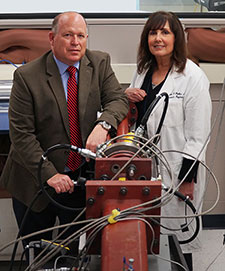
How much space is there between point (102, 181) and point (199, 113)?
1020mm

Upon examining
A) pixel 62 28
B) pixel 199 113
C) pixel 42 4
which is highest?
pixel 42 4

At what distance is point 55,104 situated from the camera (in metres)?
1.69

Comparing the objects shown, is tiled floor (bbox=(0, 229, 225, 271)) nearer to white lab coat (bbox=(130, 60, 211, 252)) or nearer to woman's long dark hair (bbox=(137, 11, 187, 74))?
white lab coat (bbox=(130, 60, 211, 252))

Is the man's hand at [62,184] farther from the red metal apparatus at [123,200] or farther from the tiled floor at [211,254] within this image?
the tiled floor at [211,254]

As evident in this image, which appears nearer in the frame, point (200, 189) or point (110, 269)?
point (110, 269)

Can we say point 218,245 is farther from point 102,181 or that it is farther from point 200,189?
point 102,181

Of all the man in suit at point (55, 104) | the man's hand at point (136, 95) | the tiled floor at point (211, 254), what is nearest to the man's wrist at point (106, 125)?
the man in suit at point (55, 104)

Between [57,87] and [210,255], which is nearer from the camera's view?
[57,87]

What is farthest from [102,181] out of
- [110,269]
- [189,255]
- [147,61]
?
[189,255]

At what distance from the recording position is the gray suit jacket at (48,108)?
166 centimetres

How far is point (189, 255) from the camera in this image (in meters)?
2.21

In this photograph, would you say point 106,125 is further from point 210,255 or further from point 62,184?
point 210,255

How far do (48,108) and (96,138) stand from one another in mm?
349

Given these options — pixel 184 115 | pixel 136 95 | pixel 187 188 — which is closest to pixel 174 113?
pixel 184 115
